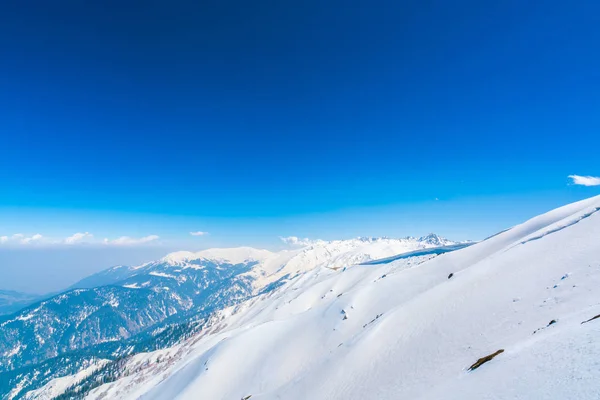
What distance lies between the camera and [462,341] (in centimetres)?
2862

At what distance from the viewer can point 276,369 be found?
63.2 metres

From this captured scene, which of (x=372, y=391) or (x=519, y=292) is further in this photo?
(x=519, y=292)

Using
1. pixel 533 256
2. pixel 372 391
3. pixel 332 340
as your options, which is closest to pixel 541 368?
pixel 372 391

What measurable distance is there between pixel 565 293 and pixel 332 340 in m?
48.9

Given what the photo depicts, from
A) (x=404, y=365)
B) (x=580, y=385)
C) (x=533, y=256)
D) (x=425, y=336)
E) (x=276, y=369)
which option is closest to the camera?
(x=580, y=385)

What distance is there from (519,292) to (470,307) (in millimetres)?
5901

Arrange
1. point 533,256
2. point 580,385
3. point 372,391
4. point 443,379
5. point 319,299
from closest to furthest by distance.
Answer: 1. point 580,385
2. point 443,379
3. point 372,391
4. point 533,256
5. point 319,299

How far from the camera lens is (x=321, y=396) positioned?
1357 inches

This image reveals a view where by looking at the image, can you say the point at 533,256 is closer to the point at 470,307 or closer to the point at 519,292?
the point at 519,292

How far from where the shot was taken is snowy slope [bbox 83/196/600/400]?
52.4ft

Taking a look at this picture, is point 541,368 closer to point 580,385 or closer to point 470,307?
point 580,385

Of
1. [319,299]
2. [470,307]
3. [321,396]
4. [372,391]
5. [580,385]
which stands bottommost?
[319,299]

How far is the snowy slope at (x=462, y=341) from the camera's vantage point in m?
16.0

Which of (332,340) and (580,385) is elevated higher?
(580,385)
